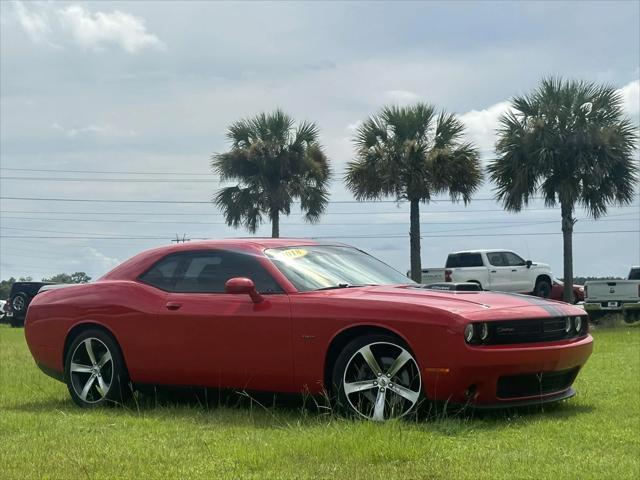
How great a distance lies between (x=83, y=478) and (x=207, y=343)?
2.47 m

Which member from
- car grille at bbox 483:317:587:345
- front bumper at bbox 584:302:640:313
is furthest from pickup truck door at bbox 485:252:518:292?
car grille at bbox 483:317:587:345

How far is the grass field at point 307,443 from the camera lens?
4.73m

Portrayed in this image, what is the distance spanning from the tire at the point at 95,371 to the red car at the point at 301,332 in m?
0.01

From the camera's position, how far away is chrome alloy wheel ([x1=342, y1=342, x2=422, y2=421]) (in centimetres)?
612

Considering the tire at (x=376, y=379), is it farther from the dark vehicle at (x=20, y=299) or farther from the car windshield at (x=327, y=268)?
the dark vehicle at (x=20, y=299)

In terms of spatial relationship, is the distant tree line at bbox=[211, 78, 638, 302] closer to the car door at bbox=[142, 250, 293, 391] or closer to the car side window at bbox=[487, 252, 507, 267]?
the car side window at bbox=[487, 252, 507, 267]

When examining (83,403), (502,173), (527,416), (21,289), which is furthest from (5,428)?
(21,289)

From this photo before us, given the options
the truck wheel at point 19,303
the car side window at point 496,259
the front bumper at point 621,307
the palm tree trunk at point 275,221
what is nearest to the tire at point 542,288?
the car side window at point 496,259

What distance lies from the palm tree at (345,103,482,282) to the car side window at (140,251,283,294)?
22516mm

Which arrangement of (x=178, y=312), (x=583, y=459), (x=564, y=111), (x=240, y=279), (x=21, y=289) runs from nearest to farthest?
(x=583, y=459), (x=240, y=279), (x=178, y=312), (x=564, y=111), (x=21, y=289)

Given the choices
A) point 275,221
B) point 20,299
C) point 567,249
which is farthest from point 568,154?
point 20,299

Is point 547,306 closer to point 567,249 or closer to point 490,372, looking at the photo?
point 490,372

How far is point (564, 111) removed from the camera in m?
28.8

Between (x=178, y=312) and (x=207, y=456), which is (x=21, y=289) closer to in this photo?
(x=178, y=312)
